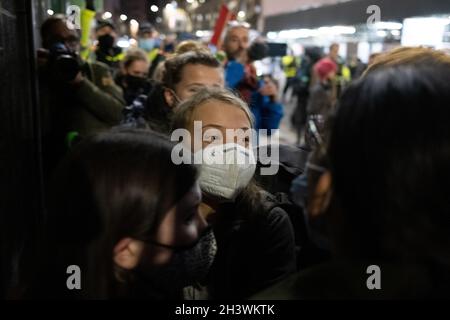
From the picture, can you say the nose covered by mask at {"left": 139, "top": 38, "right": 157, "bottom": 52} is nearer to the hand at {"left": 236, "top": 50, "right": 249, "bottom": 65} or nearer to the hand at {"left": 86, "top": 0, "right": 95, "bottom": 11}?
the hand at {"left": 86, "top": 0, "right": 95, "bottom": 11}

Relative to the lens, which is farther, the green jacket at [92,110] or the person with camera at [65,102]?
the green jacket at [92,110]

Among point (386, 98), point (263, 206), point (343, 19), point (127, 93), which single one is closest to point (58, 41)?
point (127, 93)

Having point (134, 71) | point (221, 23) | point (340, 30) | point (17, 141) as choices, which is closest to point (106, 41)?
point (134, 71)

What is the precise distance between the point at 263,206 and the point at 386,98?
76 cm

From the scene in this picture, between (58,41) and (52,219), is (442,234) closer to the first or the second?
(52,219)

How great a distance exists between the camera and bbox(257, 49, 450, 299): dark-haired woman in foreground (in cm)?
244

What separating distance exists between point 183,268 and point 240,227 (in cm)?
38

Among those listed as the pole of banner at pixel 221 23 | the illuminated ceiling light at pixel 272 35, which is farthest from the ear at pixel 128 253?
the illuminated ceiling light at pixel 272 35

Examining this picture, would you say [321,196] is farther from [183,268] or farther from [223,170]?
[223,170]

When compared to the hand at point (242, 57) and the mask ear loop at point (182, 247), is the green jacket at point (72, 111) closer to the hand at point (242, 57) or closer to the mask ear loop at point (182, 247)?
the hand at point (242, 57)

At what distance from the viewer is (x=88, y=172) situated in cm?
107

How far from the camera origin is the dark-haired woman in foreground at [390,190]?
862mm

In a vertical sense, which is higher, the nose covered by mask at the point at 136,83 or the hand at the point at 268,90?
the nose covered by mask at the point at 136,83

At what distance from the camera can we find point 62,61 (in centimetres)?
304
